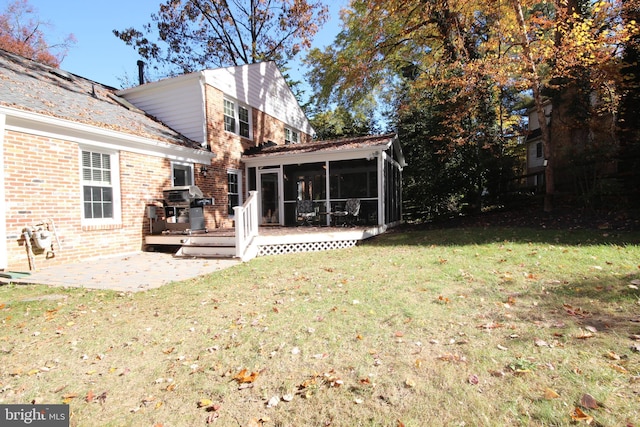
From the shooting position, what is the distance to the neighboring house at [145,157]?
273 inches

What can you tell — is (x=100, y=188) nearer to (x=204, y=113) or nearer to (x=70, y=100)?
(x=70, y=100)

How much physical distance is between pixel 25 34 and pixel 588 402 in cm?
3067

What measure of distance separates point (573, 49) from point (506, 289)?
9664 millimetres

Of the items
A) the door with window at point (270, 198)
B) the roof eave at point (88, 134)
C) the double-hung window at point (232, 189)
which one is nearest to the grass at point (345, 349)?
the roof eave at point (88, 134)

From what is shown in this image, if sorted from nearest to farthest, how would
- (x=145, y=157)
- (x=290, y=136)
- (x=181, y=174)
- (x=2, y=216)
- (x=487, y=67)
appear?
(x=2, y=216), (x=145, y=157), (x=181, y=174), (x=487, y=67), (x=290, y=136)

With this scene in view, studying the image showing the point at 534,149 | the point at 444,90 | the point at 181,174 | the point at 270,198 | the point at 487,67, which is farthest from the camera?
the point at 534,149

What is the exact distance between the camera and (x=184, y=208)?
9.62 metres

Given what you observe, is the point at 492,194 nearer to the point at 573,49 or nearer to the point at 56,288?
the point at 573,49

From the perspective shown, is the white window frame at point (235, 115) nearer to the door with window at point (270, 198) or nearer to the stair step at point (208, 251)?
the door with window at point (270, 198)

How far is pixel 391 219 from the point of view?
13.5m

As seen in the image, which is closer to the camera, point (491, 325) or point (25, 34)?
point (491, 325)

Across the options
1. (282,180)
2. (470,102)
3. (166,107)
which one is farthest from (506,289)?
(166,107)

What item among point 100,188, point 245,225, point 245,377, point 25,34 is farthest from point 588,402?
point 25,34

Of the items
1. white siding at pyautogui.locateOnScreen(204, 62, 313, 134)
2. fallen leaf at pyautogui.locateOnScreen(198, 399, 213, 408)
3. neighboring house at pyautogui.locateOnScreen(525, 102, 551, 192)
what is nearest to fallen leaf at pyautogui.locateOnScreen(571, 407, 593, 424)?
fallen leaf at pyautogui.locateOnScreen(198, 399, 213, 408)
